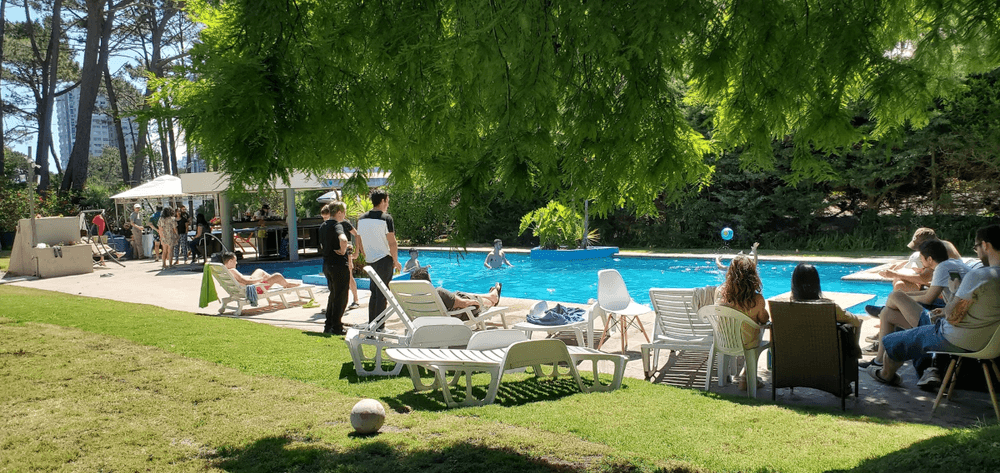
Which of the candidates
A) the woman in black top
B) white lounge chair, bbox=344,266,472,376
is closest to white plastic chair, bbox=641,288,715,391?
white lounge chair, bbox=344,266,472,376

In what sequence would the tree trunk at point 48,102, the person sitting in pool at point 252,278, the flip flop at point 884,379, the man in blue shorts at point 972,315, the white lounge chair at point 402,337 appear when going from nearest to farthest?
the man in blue shorts at point 972,315 < the flip flop at point 884,379 < the white lounge chair at point 402,337 < the person sitting in pool at point 252,278 < the tree trunk at point 48,102

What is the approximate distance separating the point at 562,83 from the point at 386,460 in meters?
2.38

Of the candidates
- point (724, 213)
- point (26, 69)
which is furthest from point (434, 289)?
point (26, 69)

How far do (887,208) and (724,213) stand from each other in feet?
14.8

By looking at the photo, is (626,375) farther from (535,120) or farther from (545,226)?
(535,120)

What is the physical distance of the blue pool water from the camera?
14875 millimetres

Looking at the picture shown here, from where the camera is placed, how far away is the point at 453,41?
304 cm

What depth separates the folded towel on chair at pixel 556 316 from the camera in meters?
7.41

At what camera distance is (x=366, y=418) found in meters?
4.55

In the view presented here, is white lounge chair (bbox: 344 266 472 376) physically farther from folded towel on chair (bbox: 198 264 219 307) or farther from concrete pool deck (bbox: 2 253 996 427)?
folded towel on chair (bbox: 198 264 219 307)

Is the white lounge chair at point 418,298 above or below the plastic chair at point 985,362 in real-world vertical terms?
above

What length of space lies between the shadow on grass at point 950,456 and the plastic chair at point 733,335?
6.11 feet

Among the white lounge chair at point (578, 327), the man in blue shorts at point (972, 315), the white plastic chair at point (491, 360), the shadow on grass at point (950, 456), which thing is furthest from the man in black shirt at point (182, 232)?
the shadow on grass at point (950, 456)

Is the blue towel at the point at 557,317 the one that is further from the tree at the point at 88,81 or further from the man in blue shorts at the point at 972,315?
the tree at the point at 88,81
